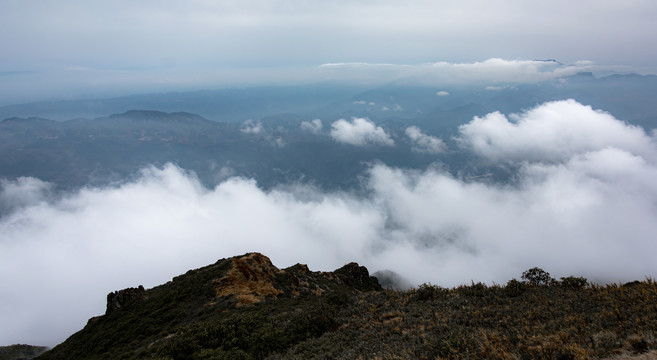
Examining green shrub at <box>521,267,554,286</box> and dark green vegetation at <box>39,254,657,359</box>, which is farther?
green shrub at <box>521,267,554,286</box>

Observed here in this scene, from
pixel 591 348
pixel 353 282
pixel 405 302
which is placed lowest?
pixel 591 348

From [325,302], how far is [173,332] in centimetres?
993

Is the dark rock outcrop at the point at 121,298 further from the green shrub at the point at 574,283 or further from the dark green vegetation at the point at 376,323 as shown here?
the green shrub at the point at 574,283

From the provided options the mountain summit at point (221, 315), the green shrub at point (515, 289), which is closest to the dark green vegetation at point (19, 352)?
the mountain summit at point (221, 315)

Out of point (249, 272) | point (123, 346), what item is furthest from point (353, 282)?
point (123, 346)

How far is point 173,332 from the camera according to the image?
19.3 metres

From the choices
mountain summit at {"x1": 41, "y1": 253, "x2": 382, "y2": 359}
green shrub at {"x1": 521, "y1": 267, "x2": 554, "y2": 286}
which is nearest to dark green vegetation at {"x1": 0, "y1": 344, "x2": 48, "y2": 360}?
mountain summit at {"x1": 41, "y1": 253, "x2": 382, "y2": 359}

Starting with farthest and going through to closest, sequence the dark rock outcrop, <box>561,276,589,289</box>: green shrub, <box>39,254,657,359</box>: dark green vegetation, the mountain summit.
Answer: the dark rock outcrop
<box>561,276,589,289</box>: green shrub
the mountain summit
<box>39,254,657,359</box>: dark green vegetation

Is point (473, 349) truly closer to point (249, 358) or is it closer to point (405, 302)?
point (405, 302)

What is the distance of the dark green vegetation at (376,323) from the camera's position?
883 centimetres

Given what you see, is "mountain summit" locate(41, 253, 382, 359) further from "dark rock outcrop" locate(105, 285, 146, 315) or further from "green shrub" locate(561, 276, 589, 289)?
"green shrub" locate(561, 276, 589, 289)

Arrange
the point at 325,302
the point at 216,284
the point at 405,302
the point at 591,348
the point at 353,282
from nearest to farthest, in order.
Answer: the point at 591,348
the point at 405,302
the point at 325,302
the point at 216,284
the point at 353,282

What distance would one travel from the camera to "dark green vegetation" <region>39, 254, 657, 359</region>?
29.0 feet

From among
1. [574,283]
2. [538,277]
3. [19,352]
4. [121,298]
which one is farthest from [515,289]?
[19,352]
